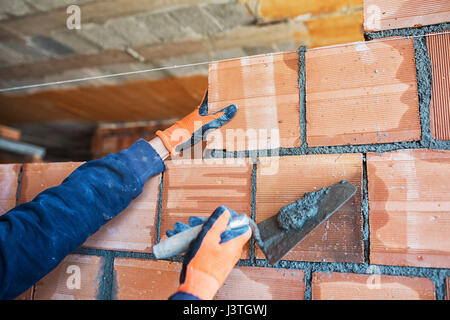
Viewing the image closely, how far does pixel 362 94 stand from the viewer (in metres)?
1.23

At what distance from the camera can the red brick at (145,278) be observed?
4.52 feet

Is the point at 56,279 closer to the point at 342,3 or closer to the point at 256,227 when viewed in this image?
the point at 256,227

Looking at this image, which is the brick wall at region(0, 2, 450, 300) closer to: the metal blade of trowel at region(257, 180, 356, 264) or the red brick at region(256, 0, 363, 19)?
the metal blade of trowel at region(257, 180, 356, 264)

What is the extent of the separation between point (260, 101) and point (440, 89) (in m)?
0.63

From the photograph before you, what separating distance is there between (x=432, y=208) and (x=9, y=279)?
4.82 ft

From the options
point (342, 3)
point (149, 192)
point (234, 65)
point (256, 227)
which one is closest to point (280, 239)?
point (256, 227)

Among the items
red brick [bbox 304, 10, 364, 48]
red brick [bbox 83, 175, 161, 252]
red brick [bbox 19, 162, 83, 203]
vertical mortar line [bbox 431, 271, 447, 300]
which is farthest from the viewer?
red brick [bbox 304, 10, 364, 48]

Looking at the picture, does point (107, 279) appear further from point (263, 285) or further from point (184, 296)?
point (263, 285)

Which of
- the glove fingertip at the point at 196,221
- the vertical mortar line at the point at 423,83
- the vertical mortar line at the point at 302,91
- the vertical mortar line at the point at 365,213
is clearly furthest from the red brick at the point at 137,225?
the vertical mortar line at the point at 423,83

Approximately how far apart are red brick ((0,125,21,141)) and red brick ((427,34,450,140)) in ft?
20.1

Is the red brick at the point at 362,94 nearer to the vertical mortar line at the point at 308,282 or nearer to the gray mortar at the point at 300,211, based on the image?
the gray mortar at the point at 300,211

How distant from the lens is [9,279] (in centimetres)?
118

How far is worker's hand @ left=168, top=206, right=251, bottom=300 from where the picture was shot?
43.5 inches

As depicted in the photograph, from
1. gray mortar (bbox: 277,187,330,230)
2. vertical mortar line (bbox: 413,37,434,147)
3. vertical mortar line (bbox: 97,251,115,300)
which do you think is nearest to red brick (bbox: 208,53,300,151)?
gray mortar (bbox: 277,187,330,230)
